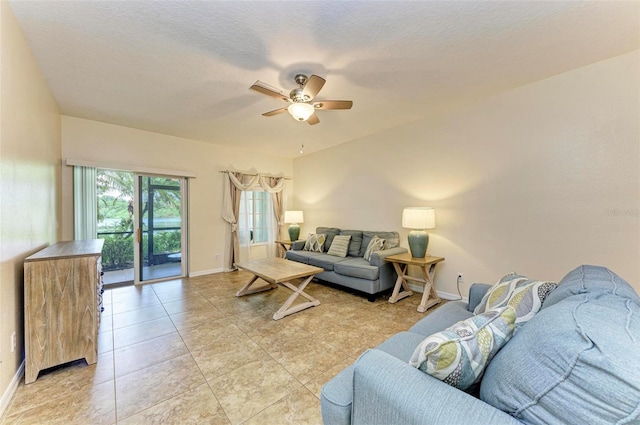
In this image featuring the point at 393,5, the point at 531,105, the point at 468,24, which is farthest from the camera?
the point at 531,105

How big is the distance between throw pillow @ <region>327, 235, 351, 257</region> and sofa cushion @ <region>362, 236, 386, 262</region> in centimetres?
41

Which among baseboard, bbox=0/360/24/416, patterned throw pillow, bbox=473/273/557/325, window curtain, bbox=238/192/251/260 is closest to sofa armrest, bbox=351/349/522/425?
patterned throw pillow, bbox=473/273/557/325

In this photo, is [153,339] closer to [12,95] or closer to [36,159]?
[36,159]

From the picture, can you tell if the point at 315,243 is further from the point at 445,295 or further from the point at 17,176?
the point at 17,176

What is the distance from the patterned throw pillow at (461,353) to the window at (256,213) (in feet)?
16.0

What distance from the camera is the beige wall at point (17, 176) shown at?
5.34ft

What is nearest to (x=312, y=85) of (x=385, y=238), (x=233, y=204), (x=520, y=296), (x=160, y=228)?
(x=520, y=296)

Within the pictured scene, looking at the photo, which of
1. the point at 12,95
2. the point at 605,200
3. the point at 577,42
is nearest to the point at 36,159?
the point at 12,95

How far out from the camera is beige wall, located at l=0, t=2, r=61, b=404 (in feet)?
5.34

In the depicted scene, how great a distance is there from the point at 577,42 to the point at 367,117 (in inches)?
84.2

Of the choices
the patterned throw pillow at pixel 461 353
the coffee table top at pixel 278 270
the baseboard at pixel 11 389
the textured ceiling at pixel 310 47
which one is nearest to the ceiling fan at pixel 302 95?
the textured ceiling at pixel 310 47

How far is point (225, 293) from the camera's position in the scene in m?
3.77

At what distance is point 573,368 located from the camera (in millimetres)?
669

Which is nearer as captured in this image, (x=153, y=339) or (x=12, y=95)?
(x=12, y=95)
